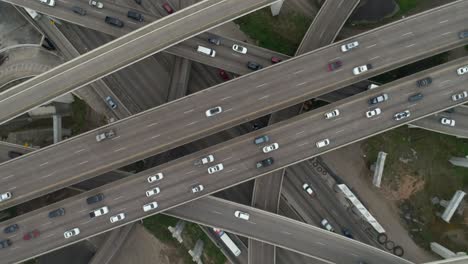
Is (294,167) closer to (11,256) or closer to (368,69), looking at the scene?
(368,69)

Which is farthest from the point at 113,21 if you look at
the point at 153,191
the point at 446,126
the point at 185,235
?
the point at 446,126

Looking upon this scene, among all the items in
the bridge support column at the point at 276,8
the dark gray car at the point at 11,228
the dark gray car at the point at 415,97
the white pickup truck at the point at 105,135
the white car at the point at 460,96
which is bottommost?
the white car at the point at 460,96

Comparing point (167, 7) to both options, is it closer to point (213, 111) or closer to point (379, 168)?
point (213, 111)

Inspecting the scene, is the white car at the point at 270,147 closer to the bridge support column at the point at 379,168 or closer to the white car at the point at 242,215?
the white car at the point at 242,215

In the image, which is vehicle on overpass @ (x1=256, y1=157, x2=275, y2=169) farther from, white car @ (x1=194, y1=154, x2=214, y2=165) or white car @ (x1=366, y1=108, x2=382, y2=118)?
white car @ (x1=366, y1=108, x2=382, y2=118)

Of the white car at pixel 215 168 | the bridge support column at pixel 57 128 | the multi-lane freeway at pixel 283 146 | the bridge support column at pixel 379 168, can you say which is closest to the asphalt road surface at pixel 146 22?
the multi-lane freeway at pixel 283 146
